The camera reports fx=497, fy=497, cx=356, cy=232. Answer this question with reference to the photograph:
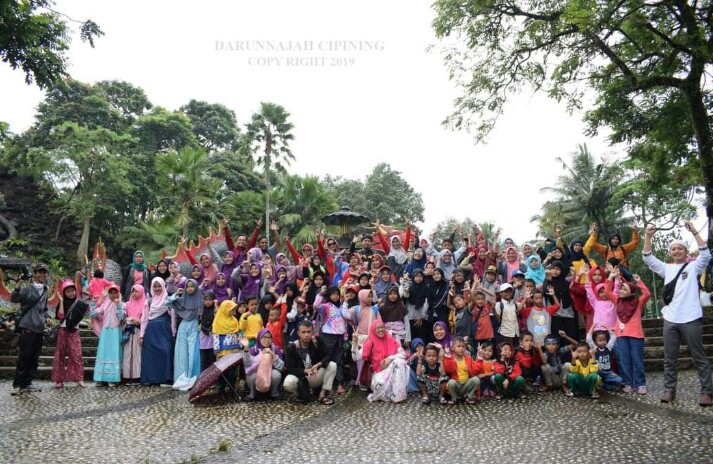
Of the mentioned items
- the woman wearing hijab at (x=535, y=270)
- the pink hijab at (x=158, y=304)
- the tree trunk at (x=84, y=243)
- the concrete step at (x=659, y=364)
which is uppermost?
the tree trunk at (x=84, y=243)

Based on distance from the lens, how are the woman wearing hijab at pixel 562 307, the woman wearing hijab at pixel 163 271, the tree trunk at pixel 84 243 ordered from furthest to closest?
the tree trunk at pixel 84 243 → the woman wearing hijab at pixel 163 271 → the woman wearing hijab at pixel 562 307

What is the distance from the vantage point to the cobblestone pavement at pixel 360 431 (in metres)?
4.29

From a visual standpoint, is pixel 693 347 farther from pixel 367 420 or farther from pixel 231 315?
pixel 231 315

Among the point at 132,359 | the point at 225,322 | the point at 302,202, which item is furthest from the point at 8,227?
the point at 225,322

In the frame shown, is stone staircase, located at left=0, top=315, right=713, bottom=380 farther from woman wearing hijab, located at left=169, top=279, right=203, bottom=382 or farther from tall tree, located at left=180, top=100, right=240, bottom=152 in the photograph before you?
tall tree, located at left=180, top=100, right=240, bottom=152

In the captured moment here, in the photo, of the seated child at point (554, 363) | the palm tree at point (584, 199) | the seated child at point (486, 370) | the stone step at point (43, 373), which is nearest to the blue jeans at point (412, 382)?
the seated child at point (486, 370)

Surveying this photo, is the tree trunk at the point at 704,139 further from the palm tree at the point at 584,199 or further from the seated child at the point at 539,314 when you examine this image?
the palm tree at the point at 584,199

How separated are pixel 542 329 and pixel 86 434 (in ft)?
19.1

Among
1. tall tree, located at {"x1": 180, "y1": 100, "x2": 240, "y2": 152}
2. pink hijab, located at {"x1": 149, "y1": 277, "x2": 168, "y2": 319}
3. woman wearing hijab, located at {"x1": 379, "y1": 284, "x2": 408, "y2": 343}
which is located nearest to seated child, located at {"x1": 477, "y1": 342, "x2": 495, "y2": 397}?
woman wearing hijab, located at {"x1": 379, "y1": 284, "x2": 408, "y2": 343}

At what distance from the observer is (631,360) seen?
21.2 feet

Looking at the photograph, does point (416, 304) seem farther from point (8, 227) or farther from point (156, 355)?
point (8, 227)

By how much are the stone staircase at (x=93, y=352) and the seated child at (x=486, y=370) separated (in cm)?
317

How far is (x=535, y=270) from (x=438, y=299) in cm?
180

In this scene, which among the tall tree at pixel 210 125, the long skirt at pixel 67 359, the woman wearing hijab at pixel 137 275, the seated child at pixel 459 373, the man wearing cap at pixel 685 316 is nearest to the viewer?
the man wearing cap at pixel 685 316
